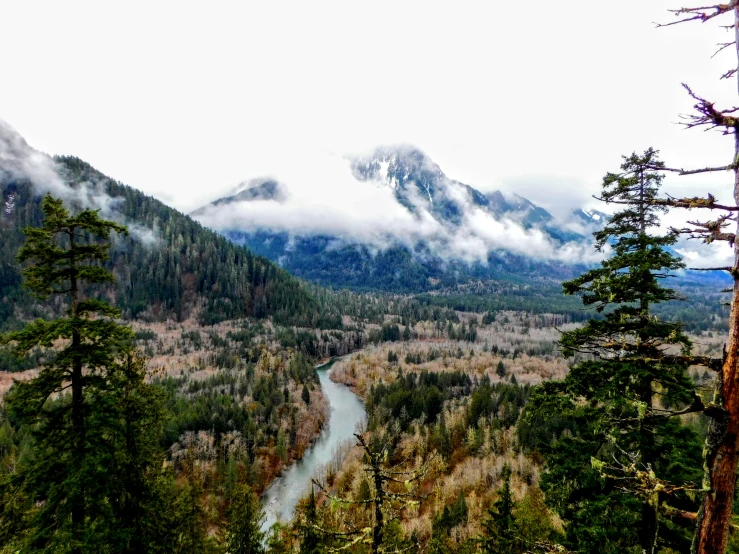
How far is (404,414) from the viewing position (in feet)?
312

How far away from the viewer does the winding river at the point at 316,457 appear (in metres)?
59.4

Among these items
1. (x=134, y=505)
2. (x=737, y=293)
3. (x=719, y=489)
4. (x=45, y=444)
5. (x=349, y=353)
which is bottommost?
(x=349, y=353)

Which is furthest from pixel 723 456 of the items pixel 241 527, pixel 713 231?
pixel 241 527

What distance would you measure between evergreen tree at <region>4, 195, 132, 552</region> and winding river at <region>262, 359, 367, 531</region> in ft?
73.5

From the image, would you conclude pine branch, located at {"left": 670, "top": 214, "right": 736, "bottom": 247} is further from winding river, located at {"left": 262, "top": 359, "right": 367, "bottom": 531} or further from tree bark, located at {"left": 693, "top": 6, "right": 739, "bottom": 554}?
winding river, located at {"left": 262, "top": 359, "right": 367, "bottom": 531}

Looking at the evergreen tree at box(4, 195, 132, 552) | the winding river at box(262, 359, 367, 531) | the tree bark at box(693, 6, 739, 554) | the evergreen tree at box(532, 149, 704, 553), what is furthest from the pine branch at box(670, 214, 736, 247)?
the winding river at box(262, 359, 367, 531)

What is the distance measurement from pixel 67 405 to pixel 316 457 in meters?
71.0

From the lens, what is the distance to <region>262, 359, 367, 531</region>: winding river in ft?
195

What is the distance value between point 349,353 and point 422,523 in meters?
139

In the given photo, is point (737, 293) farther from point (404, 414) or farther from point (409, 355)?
point (409, 355)

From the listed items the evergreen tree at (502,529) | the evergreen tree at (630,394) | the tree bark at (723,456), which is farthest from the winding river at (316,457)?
the tree bark at (723,456)

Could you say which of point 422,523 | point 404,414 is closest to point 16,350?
point 422,523

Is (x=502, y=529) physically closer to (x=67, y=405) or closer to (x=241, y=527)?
(x=241, y=527)

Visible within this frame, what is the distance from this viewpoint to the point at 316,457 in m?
78.3
